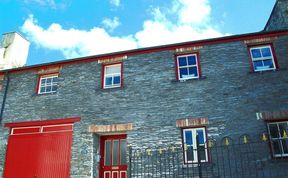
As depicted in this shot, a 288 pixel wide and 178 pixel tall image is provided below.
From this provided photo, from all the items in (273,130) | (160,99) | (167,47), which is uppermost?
(167,47)

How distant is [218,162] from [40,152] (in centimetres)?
723

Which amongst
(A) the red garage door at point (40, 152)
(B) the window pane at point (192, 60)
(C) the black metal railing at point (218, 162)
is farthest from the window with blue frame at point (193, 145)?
(A) the red garage door at point (40, 152)

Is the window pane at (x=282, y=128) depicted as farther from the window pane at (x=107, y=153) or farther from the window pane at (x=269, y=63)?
the window pane at (x=107, y=153)

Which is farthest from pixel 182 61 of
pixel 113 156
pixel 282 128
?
pixel 113 156

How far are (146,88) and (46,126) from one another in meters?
4.63

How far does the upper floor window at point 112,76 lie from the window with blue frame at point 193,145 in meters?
3.76

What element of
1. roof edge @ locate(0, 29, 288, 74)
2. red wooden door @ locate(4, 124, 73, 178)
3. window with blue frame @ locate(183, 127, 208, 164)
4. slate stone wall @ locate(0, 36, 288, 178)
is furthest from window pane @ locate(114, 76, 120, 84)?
window with blue frame @ locate(183, 127, 208, 164)

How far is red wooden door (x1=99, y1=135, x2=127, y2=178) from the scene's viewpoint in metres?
11.6

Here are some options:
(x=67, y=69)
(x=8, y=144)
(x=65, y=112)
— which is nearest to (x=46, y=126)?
(x=65, y=112)

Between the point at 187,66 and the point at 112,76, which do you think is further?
the point at 112,76

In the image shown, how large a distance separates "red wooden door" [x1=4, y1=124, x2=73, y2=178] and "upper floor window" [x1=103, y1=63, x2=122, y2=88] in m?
2.45

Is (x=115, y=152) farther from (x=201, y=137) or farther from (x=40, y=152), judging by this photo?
(x=201, y=137)

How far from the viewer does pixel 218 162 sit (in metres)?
10.2

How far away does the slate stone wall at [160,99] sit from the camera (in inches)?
429
